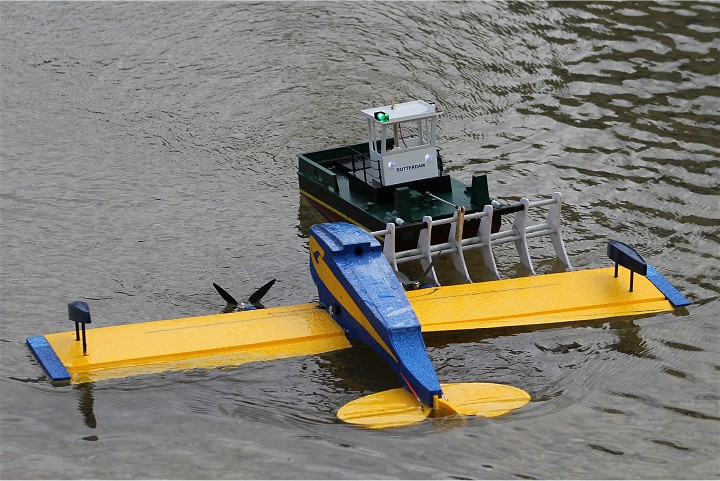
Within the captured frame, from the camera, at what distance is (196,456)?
1545cm

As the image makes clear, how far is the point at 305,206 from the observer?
975 inches

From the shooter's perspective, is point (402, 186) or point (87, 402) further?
point (402, 186)

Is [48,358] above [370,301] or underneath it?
underneath

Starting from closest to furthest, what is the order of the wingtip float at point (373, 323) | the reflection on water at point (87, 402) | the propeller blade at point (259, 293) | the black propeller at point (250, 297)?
the wingtip float at point (373, 323)
the reflection on water at point (87, 402)
the black propeller at point (250, 297)
the propeller blade at point (259, 293)

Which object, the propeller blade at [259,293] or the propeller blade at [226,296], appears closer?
the propeller blade at [226,296]

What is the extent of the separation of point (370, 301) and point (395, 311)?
0.47 m

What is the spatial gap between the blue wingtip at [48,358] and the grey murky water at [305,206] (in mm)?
339

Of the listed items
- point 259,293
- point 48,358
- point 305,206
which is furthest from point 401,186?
point 48,358

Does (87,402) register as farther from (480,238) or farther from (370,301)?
(480,238)

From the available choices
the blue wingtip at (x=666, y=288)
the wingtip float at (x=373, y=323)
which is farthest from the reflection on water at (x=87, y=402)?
the blue wingtip at (x=666, y=288)

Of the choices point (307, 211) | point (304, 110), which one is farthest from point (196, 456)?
point (304, 110)

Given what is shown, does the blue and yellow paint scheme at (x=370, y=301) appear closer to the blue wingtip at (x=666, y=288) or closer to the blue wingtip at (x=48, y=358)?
the blue wingtip at (x=48, y=358)

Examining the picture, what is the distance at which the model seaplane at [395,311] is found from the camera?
16.2 m

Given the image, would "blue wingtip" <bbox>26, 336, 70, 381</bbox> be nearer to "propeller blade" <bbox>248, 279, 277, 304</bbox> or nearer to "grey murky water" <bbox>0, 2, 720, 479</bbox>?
"grey murky water" <bbox>0, 2, 720, 479</bbox>
